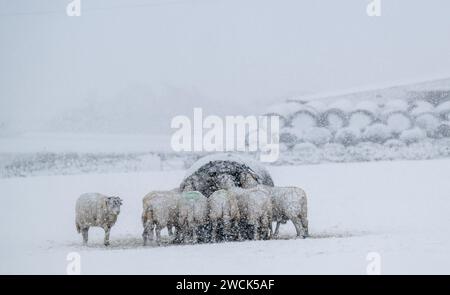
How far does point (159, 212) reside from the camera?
9.23m

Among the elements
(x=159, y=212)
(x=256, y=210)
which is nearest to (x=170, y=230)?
(x=159, y=212)

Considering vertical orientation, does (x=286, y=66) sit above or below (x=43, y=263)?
above

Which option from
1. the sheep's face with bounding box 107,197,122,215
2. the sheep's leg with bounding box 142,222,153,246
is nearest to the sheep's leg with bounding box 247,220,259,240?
the sheep's leg with bounding box 142,222,153,246

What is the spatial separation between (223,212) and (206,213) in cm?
15

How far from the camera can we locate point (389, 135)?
9.45 meters

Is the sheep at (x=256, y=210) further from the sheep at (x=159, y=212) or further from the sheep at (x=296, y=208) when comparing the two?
the sheep at (x=159, y=212)

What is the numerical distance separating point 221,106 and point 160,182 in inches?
33.9

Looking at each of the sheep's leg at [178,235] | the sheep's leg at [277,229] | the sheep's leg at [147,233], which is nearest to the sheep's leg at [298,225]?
the sheep's leg at [277,229]

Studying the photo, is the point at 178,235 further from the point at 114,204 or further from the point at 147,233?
the point at 114,204

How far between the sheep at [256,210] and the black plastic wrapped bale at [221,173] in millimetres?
141

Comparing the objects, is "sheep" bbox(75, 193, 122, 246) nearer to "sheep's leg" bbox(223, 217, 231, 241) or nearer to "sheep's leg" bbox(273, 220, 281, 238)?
"sheep's leg" bbox(223, 217, 231, 241)
